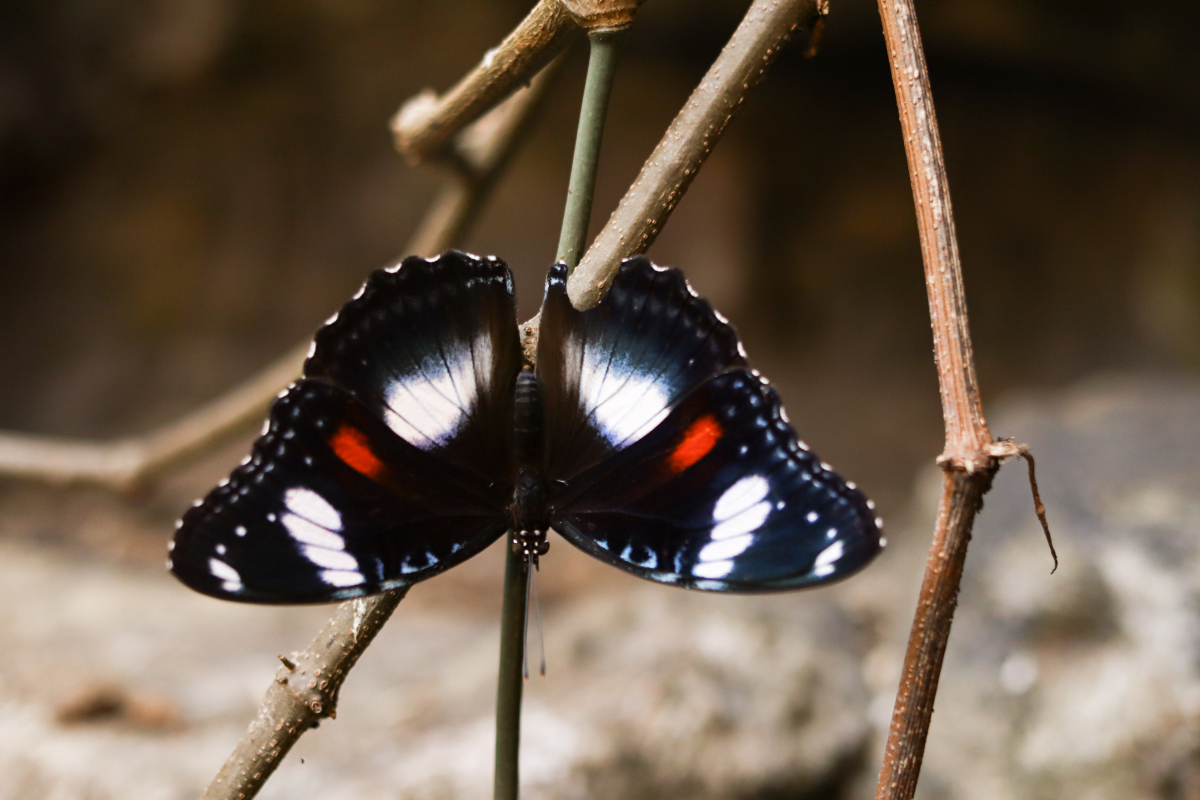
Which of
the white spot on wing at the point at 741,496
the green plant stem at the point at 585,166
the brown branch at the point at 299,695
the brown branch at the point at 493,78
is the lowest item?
the brown branch at the point at 299,695

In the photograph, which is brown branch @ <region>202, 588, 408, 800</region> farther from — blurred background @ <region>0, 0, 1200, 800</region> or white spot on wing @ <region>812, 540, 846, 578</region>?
blurred background @ <region>0, 0, 1200, 800</region>

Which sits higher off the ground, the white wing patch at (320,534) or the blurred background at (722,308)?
the blurred background at (722,308)

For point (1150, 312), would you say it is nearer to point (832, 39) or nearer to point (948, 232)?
point (832, 39)

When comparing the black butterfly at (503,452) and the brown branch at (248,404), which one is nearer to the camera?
the black butterfly at (503,452)

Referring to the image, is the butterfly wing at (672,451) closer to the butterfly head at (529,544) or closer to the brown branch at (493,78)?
the butterfly head at (529,544)

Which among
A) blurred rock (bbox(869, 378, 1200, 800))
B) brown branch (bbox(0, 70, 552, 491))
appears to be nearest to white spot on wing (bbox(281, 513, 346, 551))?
brown branch (bbox(0, 70, 552, 491))

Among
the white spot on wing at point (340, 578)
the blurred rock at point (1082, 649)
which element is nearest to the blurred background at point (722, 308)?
the blurred rock at point (1082, 649)
